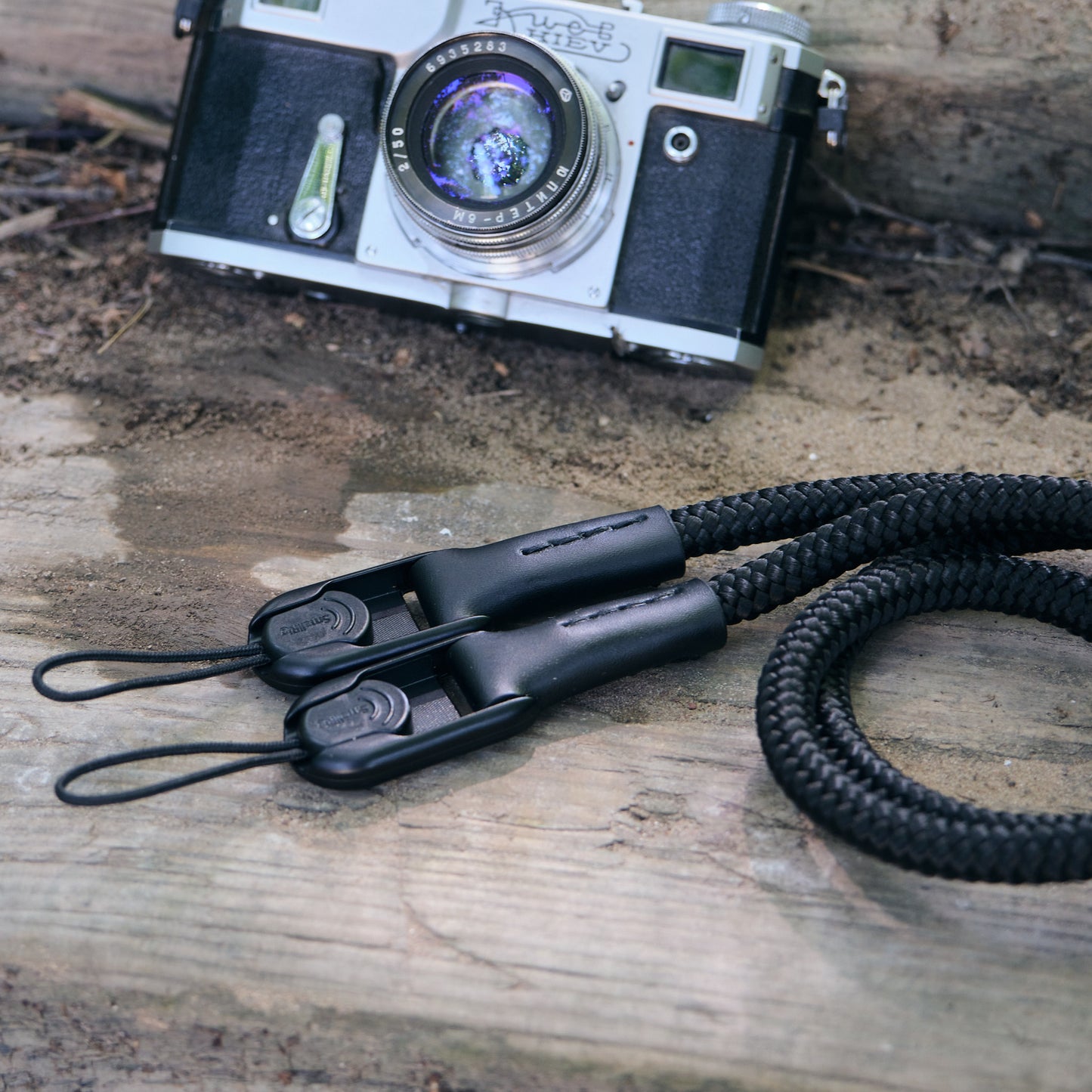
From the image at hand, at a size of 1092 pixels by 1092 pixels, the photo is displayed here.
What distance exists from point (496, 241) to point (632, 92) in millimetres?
252

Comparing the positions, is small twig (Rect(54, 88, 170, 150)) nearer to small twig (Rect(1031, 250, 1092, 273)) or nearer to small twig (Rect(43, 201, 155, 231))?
small twig (Rect(43, 201, 155, 231))

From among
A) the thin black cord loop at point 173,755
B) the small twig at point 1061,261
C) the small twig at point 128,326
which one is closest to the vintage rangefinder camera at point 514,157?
the small twig at point 128,326

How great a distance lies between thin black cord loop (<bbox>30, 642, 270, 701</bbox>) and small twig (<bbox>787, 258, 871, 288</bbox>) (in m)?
0.94

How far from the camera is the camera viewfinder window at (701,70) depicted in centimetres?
122

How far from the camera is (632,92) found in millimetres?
1246

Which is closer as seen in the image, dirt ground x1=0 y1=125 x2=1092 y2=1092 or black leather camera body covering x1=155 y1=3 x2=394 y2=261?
dirt ground x1=0 y1=125 x2=1092 y2=1092

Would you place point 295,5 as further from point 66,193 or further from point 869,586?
point 869,586

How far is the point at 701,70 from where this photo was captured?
1.23 meters

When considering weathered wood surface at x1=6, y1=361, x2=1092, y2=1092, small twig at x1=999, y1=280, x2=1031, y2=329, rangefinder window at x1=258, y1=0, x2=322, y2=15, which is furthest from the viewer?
small twig at x1=999, y1=280, x2=1031, y2=329

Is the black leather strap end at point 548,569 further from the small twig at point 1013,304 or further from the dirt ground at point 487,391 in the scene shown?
the small twig at point 1013,304

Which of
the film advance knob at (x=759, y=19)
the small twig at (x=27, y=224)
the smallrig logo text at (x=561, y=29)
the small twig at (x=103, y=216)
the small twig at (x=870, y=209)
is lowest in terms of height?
the small twig at (x=27, y=224)

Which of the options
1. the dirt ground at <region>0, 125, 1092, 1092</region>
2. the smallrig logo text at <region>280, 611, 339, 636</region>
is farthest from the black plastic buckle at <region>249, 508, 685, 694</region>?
the dirt ground at <region>0, 125, 1092, 1092</region>

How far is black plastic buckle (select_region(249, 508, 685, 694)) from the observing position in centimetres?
96

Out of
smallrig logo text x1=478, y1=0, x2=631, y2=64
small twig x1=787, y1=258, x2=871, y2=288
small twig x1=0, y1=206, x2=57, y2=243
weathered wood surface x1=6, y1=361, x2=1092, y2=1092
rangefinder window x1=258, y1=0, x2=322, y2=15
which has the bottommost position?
weathered wood surface x1=6, y1=361, x2=1092, y2=1092
